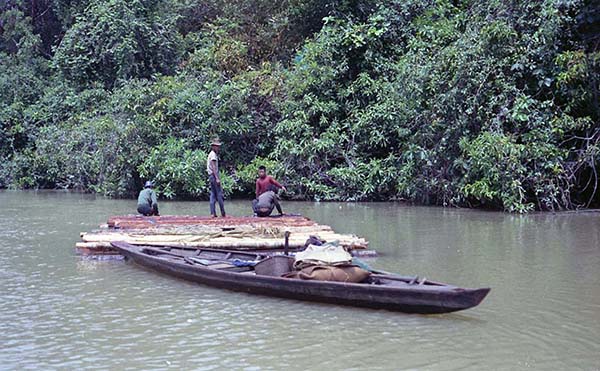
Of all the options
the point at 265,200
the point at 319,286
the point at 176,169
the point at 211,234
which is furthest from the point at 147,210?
the point at 176,169

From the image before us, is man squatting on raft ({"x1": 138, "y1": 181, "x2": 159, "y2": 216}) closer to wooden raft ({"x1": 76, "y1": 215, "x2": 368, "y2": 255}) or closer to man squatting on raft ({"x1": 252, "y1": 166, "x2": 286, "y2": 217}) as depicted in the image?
wooden raft ({"x1": 76, "y1": 215, "x2": 368, "y2": 255})

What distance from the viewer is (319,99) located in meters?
20.4

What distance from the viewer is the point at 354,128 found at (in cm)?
1939

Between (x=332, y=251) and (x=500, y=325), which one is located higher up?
(x=332, y=251)

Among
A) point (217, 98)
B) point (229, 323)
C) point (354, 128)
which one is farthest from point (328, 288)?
point (217, 98)

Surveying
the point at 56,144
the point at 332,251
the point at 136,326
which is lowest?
the point at 136,326

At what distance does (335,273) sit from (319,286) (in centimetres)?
20

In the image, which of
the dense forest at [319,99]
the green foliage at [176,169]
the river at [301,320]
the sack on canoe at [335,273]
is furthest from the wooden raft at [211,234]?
the green foliage at [176,169]

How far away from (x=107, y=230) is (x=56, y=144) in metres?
13.7

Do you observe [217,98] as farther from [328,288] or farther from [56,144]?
[328,288]

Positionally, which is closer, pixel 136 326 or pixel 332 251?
pixel 136 326

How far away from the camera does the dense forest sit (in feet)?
50.5

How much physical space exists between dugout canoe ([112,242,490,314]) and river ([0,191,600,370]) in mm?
113

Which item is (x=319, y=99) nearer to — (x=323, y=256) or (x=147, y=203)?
(x=147, y=203)
